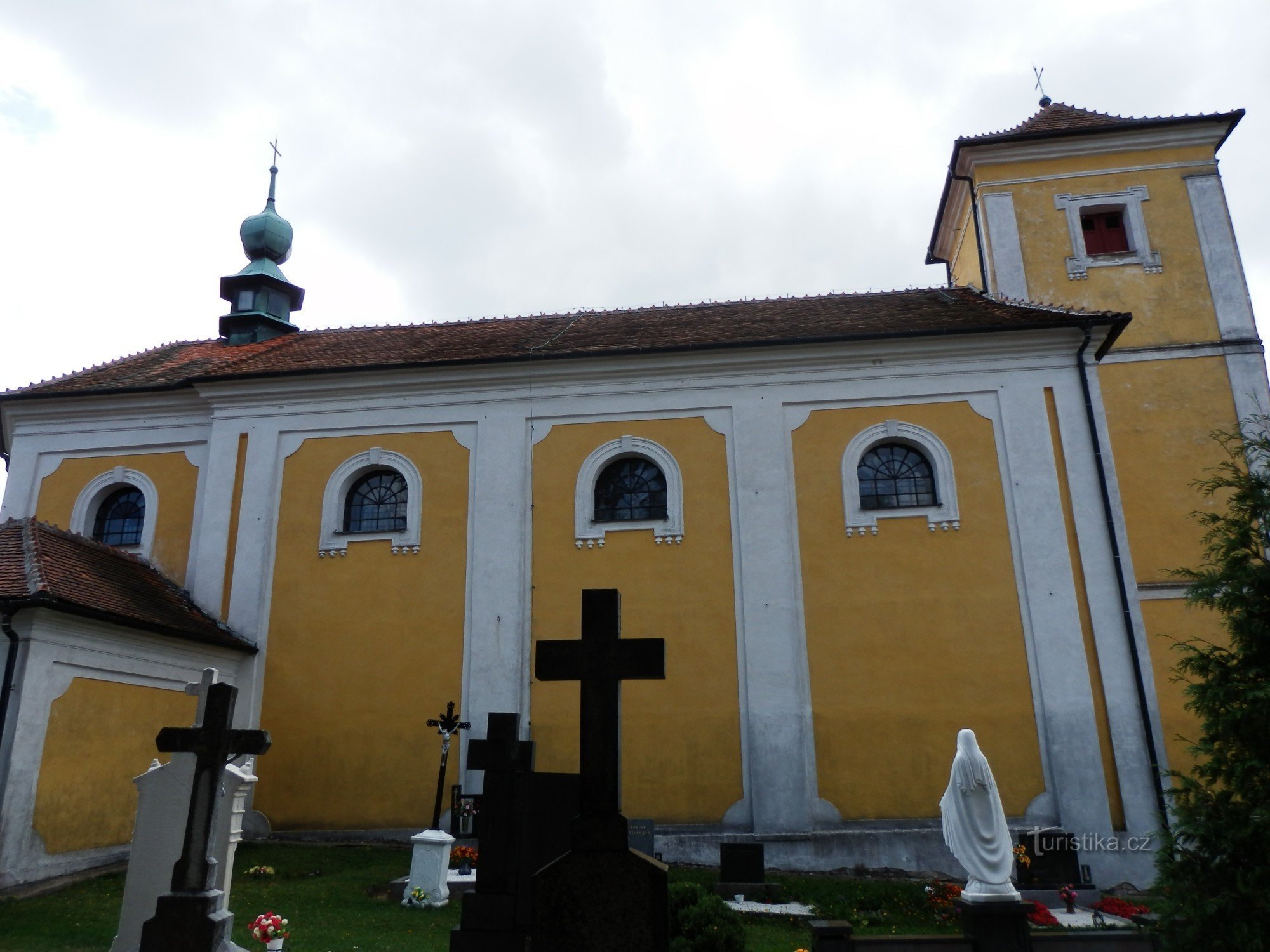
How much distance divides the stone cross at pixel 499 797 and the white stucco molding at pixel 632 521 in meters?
6.92

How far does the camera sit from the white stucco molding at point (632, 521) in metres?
15.6

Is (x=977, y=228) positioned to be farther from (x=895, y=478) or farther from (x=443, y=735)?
(x=443, y=735)

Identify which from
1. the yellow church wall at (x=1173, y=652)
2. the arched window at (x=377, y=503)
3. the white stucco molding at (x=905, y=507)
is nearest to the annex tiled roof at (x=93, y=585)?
the arched window at (x=377, y=503)

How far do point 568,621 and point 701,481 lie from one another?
10.6 ft

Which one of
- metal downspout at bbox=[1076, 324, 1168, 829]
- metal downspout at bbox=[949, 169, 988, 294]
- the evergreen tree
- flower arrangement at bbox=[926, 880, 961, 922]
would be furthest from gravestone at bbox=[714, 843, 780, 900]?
metal downspout at bbox=[949, 169, 988, 294]

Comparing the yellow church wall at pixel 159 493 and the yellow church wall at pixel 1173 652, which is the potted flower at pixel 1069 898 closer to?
the yellow church wall at pixel 1173 652

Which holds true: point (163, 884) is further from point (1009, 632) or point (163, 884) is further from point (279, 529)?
point (1009, 632)

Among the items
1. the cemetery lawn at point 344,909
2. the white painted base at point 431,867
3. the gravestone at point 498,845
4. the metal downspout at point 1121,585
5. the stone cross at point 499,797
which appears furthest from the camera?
the metal downspout at point 1121,585

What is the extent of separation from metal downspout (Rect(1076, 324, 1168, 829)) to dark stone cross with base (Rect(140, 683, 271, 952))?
38.7 ft

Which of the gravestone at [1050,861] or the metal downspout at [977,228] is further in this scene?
the metal downspout at [977,228]

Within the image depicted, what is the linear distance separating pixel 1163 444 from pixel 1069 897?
8.78 metres

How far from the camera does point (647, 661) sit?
5773 mm

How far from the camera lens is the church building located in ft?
44.9

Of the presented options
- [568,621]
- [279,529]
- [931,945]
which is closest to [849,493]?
[568,621]
